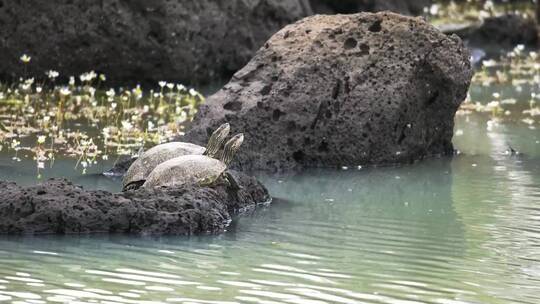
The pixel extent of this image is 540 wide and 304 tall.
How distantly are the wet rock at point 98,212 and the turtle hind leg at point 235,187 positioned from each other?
65 cm

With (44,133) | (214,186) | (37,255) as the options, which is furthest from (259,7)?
(37,255)

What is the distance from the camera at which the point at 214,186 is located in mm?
9594

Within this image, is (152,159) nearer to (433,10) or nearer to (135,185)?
Answer: (135,185)

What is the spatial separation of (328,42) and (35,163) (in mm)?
3242

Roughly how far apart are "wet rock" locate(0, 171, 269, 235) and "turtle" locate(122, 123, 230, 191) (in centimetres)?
104

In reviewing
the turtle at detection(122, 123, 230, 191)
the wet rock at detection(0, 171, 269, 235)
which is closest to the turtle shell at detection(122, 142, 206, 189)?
the turtle at detection(122, 123, 230, 191)

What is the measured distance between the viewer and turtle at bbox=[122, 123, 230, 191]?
10070mm

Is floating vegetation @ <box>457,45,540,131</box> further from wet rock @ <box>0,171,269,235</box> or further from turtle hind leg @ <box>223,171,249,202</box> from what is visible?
wet rock @ <box>0,171,269,235</box>

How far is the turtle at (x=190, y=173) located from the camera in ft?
31.3

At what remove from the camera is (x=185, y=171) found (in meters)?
9.59

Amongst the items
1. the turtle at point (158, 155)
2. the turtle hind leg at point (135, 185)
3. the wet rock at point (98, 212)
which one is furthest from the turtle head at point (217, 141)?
the wet rock at point (98, 212)

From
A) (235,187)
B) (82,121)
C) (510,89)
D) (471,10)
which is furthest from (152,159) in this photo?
(471,10)

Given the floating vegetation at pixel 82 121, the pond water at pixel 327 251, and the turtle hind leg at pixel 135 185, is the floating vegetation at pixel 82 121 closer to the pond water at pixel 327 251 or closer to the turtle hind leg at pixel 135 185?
the pond water at pixel 327 251

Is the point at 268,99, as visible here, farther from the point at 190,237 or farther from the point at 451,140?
the point at 190,237
